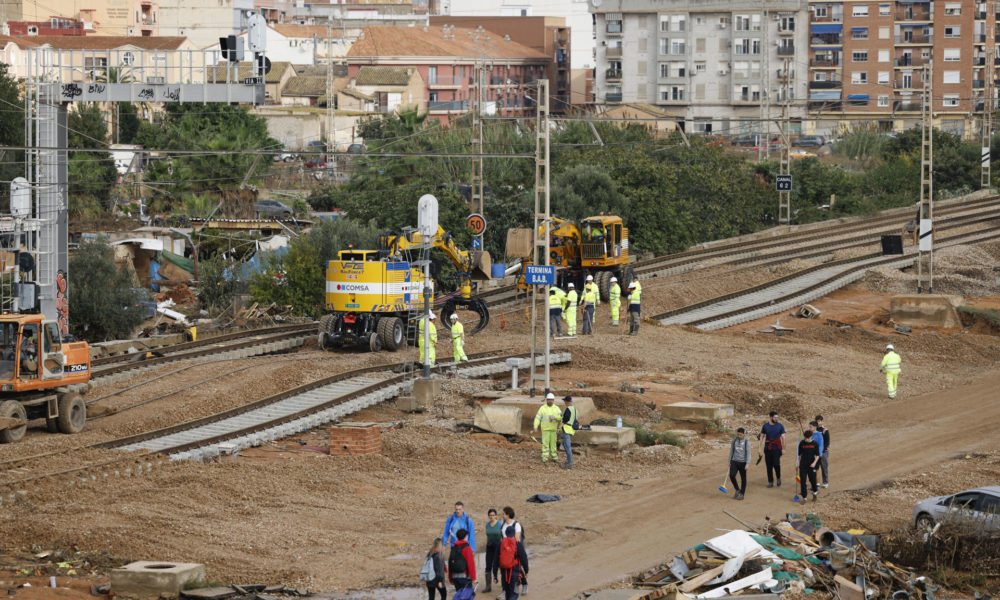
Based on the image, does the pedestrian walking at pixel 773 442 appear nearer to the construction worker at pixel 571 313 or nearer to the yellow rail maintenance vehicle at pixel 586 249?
the construction worker at pixel 571 313

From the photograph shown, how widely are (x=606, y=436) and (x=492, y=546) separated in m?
9.15

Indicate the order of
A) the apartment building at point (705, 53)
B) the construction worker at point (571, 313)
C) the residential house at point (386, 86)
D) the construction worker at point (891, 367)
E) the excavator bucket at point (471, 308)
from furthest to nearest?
the residential house at point (386, 86), the apartment building at point (705, 53), the excavator bucket at point (471, 308), the construction worker at point (571, 313), the construction worker at point (891, 367)

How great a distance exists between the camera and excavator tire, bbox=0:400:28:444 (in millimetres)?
24344

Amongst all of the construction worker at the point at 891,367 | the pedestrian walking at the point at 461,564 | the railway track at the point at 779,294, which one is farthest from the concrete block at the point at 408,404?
the railway track at the point at 779,294

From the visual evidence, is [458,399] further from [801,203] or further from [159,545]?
[801,203]

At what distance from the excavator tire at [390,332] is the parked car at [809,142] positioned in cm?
7971

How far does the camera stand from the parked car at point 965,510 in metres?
18.7

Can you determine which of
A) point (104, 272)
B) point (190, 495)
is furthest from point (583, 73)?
point (190, 495)

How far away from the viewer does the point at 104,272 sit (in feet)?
151

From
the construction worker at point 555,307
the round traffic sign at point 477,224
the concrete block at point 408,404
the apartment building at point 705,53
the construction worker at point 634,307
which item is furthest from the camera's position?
the apartment building at point 705,53

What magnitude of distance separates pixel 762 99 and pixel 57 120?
260 feet

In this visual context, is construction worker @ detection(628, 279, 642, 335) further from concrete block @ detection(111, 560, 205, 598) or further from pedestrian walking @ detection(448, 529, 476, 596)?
concrete block @ detection(111, 560, 205, 598)

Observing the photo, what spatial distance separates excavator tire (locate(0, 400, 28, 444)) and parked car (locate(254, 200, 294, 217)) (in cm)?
4498

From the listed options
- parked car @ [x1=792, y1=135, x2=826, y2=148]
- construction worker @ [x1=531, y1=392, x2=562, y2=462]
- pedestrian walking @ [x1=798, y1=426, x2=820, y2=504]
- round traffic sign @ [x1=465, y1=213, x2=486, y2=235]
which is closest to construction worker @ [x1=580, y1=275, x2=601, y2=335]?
round traffic sign @ [x1=465, y1=213, x2=486, y2=235]
